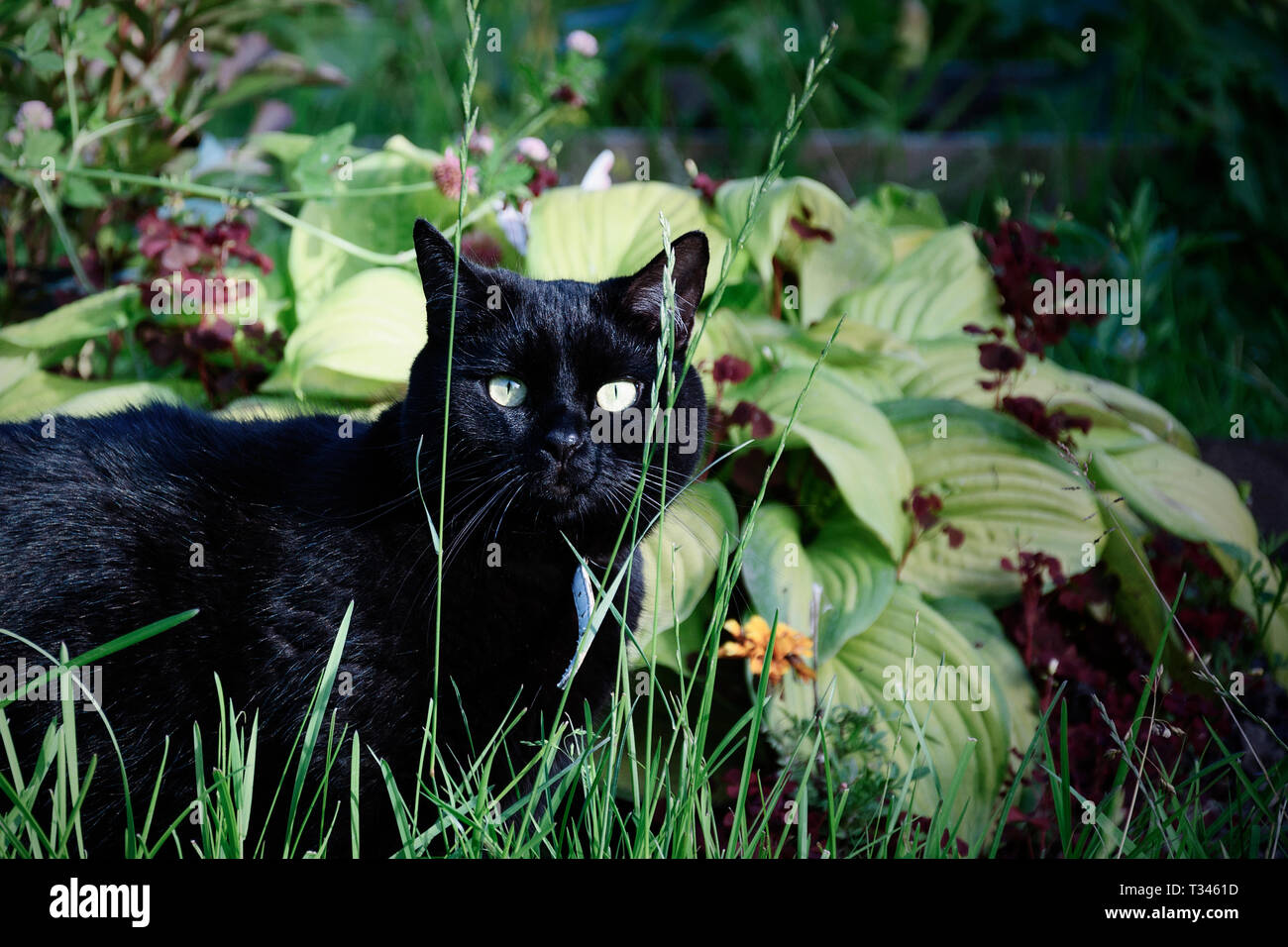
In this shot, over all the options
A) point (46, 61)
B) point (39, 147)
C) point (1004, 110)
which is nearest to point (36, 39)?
point (46, 61)

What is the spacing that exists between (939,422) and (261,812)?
3.93 feet

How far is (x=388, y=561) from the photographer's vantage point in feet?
4.59

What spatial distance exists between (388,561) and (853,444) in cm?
76

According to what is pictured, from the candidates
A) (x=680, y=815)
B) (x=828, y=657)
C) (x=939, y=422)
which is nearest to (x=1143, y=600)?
(x=939, y=422)

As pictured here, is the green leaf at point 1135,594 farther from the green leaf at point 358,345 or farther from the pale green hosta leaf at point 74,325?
the pale green hosta leaf at point 74,325

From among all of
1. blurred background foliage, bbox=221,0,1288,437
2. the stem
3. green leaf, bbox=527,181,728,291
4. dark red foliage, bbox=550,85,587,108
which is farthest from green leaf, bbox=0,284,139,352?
blurred background foliage, bbox=221,0,1288,437

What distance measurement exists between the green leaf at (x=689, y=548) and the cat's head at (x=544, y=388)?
197 mm

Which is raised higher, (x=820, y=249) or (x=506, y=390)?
(x=820, y=249)

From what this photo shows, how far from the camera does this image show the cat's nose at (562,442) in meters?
1.30

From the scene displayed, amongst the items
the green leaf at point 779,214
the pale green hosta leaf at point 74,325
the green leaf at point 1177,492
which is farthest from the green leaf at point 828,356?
the pale green hosta leaf at point 74,325

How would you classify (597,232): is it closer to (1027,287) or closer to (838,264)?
(838,264)

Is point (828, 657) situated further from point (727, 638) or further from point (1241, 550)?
point (1241, 550)

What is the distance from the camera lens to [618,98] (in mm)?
4082

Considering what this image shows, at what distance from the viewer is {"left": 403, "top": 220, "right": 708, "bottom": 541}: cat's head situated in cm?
134
